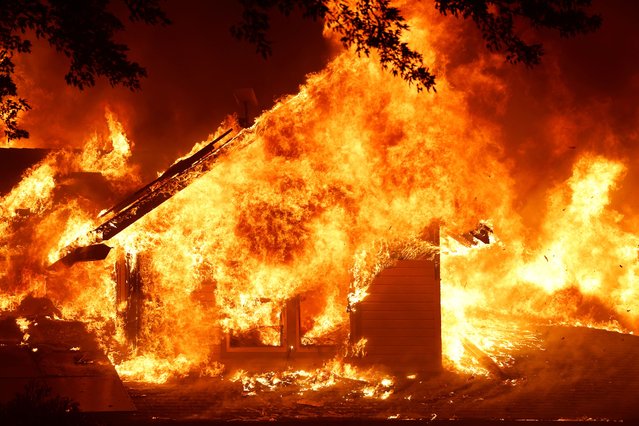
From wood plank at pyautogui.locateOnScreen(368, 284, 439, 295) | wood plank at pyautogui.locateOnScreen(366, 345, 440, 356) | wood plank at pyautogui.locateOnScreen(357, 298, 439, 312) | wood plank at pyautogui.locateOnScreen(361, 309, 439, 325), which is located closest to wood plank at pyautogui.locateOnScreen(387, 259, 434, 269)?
wood plank at pyautogui.locateOnScreen(368, 284, 439, 295)

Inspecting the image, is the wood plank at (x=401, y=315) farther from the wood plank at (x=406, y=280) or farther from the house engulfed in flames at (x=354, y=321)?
the wood plank at (x=406, y=280)

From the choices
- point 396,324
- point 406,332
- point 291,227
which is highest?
Result: point 291,227

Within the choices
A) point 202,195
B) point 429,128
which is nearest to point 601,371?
point 429,128

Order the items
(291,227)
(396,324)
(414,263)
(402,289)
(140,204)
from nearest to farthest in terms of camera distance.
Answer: (140,204), (291,227), (396,324), (402,289), (414,263)

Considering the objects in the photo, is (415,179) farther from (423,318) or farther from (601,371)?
(601,371)

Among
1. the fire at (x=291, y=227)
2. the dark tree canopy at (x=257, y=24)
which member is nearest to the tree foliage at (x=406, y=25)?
the dark tree canopy at (x=257, y=24)

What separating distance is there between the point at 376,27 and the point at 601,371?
31.6ft

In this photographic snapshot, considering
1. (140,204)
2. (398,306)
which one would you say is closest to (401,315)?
(398,306)

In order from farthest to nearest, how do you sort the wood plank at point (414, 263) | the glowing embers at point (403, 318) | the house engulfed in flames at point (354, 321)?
the wood plank at point (414, 263), the glowing embers at point (403, 318), the house engulfed in flames at point (354, 321)

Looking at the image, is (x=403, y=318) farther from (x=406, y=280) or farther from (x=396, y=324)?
(x=406, y=280)

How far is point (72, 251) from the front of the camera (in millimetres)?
11195

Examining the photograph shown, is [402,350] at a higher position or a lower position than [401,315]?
lower

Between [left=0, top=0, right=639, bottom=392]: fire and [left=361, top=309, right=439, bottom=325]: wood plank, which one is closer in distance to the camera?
[left=0, top=0, right=639, bottom=392]: fire

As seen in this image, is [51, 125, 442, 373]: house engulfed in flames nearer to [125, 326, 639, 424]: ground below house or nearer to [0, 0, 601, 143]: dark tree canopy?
[125, 326, 639, 424]: ground below house
